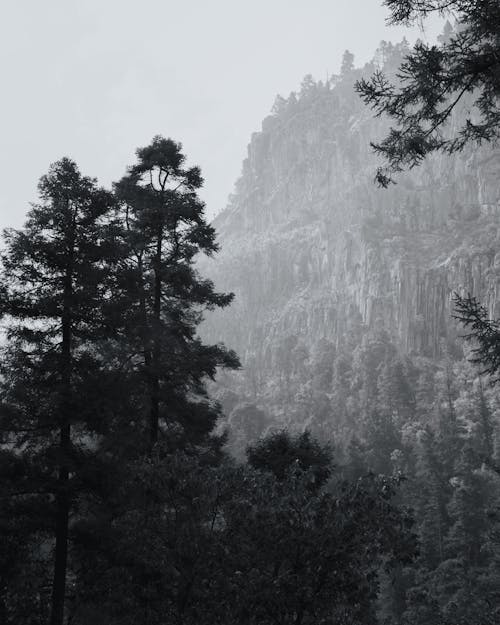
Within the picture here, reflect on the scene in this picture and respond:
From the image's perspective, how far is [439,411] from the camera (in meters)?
66.6

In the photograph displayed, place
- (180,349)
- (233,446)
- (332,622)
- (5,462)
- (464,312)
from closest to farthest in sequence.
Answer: (332,622), (464,312), (5,462), (180,349), (233,446)

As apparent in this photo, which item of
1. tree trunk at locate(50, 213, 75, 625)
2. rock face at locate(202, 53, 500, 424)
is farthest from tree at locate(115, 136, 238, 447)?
rock face at locate(202, 53, 500, 424)

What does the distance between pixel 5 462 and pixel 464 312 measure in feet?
28.6

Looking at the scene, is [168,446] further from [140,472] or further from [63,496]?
[140,472]

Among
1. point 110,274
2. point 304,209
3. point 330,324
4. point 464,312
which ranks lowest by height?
point 464,312

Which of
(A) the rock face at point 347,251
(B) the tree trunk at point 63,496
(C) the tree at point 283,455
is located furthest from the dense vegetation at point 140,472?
(A) the rock face at point 347,251

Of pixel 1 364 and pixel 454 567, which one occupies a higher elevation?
pixel 1 364

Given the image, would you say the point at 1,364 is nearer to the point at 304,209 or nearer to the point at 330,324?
the point at 330,324

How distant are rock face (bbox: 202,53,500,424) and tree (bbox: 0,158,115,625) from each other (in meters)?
90.2

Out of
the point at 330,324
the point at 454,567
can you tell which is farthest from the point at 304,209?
the point at 454,567

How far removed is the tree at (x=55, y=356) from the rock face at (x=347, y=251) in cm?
9020

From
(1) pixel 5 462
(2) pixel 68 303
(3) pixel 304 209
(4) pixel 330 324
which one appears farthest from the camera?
(3) pixel 304 209

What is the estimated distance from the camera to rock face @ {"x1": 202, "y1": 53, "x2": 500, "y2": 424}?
102 m

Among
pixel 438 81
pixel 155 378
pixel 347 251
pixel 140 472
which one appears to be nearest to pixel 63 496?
pixel 140 472
